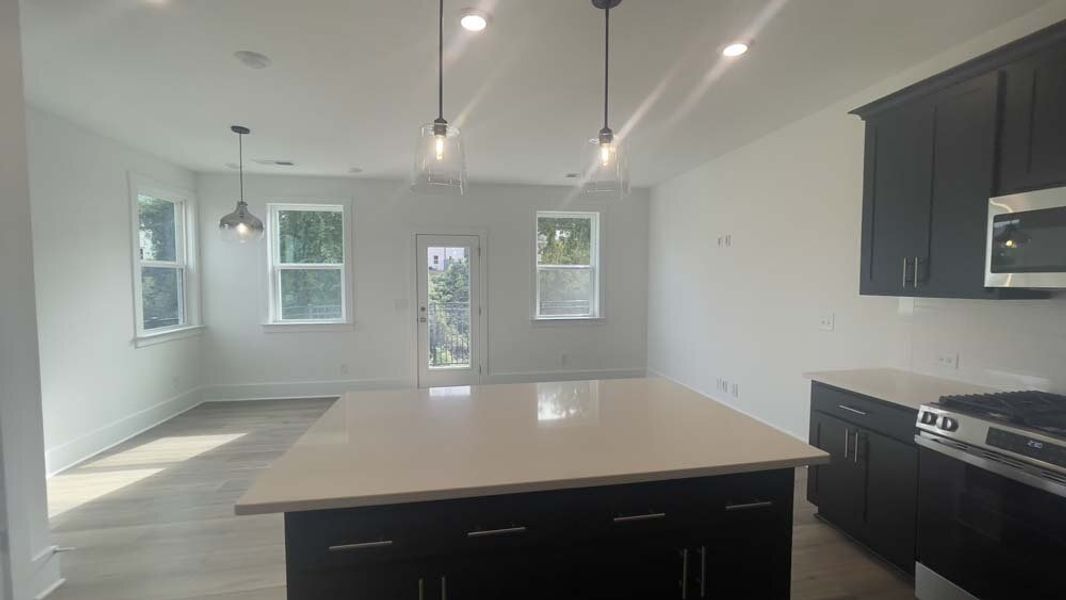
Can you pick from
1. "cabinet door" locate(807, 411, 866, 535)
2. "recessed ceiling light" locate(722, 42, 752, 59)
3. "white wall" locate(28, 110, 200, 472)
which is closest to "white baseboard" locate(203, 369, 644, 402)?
"white wall" locate(28, 110, 200, 472)

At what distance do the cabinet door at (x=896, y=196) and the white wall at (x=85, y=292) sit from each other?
5.37 metres

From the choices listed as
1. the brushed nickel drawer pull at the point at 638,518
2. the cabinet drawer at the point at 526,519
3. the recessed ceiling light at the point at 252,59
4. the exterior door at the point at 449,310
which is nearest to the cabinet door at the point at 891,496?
the cabinet drawer at the point at 526,519

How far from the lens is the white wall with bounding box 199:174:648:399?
5.34 m

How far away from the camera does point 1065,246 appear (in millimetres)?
1779

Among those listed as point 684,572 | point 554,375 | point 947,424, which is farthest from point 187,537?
point 554,375

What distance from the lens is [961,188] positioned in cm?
216

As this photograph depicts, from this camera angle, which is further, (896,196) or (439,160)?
(896,196)

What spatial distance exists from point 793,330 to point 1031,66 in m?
2.18

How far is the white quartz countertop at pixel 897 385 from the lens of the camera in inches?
87.7

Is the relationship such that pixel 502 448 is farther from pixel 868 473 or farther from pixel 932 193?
pixel 932 193

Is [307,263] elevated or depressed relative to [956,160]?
depressed

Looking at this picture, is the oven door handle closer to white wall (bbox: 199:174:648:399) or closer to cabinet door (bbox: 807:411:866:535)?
cabinet door (bbox: 807:411:866:535)

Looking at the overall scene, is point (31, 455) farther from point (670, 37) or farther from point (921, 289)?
point (921, 289)

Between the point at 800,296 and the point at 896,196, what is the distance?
1.28 metres
